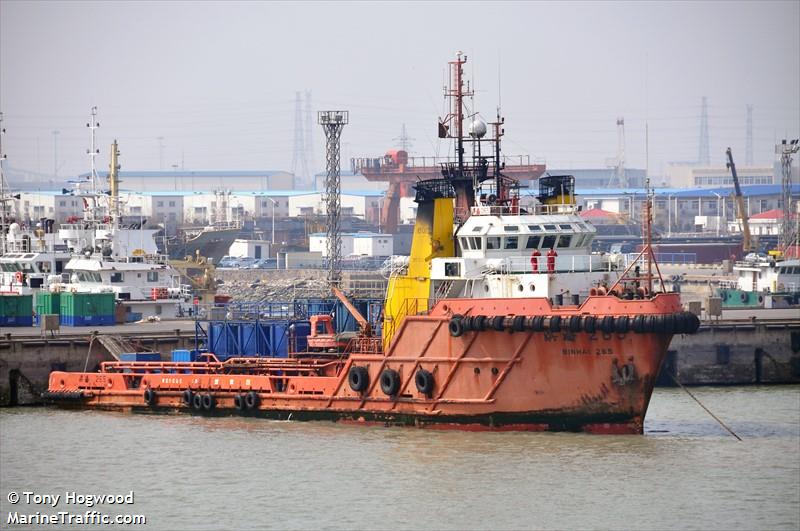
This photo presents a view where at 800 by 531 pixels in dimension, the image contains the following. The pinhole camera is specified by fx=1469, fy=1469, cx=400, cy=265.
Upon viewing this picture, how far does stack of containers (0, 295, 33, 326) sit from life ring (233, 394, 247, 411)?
58.7ft

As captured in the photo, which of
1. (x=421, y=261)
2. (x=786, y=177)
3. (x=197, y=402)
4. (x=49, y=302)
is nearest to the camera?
(x=421, y=261)

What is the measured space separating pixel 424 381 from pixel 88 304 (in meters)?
22.8

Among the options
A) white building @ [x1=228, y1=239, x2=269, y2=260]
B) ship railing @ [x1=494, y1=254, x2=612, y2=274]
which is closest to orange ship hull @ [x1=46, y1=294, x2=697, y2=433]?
ship railing @ [x1=494, y1=254, x2=612, y2=274]

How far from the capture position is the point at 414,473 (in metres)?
36.1

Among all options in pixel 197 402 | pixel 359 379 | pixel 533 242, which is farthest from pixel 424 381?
pixel 197 402

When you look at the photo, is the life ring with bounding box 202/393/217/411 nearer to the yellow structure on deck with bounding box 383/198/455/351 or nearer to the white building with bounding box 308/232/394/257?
the yellow structure on deck with bounding box 383/198/455/351

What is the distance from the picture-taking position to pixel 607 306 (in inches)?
1506

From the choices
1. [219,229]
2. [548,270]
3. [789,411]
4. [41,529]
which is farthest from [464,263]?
[219,229]

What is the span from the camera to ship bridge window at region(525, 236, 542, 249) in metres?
41.8

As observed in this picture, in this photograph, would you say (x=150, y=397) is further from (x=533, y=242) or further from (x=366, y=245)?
(x=366, y=245)

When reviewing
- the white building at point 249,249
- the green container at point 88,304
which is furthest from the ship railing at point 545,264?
the white building at point 249,249

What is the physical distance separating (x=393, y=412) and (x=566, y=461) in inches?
258

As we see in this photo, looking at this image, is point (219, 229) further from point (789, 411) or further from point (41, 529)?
point (41, 529)

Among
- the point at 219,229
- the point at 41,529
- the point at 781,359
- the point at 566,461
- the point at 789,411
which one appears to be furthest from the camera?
the point at 219,229
